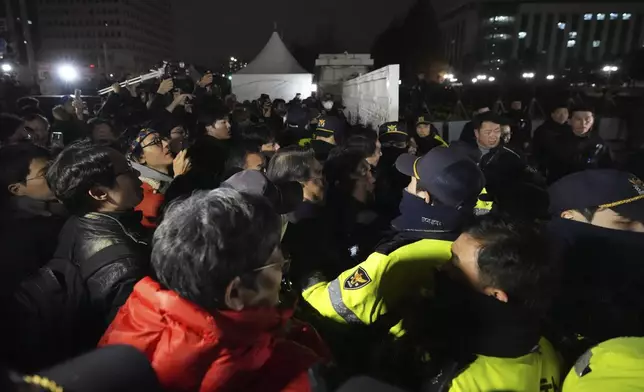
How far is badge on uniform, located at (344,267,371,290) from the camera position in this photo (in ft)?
6.15

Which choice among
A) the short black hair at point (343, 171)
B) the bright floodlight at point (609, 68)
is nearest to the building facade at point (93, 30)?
the bright floodlight at point (609, 68)

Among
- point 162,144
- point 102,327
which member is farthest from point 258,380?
point 162,144

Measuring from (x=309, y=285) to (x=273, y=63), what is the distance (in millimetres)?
19247

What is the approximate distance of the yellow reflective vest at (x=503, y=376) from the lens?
58.5 inches

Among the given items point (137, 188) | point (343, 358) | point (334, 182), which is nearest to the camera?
point (343, 358)

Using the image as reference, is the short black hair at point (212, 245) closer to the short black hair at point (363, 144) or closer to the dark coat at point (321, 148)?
the short black hair at point (363, 144)

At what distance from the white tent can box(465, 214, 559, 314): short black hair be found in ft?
57.2

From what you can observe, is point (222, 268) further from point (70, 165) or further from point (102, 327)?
point (70, 165)

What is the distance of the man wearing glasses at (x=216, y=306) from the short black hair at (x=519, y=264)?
2.22 ft

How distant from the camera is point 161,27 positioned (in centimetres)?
13512

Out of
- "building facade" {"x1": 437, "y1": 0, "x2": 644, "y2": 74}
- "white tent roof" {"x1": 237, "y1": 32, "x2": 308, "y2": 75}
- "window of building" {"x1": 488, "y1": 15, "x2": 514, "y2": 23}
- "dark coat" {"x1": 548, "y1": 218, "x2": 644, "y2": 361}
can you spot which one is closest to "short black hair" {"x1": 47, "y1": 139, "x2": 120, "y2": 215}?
"dark coat" {"x1": 548, "y1": 218, "x2": 644, "y2": 361}

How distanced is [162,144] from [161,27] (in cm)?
14737

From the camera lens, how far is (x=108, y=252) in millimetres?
1981

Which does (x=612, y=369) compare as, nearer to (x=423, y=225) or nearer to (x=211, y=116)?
(x=423, y=225)
